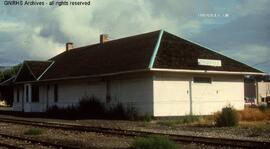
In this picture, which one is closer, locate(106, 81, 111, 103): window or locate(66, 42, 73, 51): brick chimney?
locate(106, 81, 111, 103): window

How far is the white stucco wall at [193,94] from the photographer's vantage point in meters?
26.9

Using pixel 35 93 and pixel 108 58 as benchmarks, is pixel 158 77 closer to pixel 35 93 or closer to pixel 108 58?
pixel 108 58

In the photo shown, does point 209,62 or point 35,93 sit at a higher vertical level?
point 209,62

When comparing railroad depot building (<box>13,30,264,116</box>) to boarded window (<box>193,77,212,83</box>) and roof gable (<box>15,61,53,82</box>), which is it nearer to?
boarded window (<box>193,77,212,83</box>)

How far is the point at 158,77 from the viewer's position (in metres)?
26.8

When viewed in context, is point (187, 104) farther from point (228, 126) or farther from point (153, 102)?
point (228, 126)

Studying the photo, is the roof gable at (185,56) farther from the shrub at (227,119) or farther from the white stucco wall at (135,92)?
the shrub at (227,119)

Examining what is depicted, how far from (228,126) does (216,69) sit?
7.75 metres

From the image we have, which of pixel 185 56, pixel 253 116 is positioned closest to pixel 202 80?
pixel 185 56

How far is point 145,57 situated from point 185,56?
8.49ft

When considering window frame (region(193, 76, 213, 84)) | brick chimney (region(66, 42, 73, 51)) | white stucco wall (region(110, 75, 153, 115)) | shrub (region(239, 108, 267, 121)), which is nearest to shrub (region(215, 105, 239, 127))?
shrub (region(239, 108, 267, 121))

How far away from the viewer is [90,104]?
31.2 m

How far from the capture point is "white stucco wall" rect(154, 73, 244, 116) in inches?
1060

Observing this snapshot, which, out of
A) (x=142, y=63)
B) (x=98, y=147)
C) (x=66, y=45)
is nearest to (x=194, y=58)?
(x=142, y=63)
